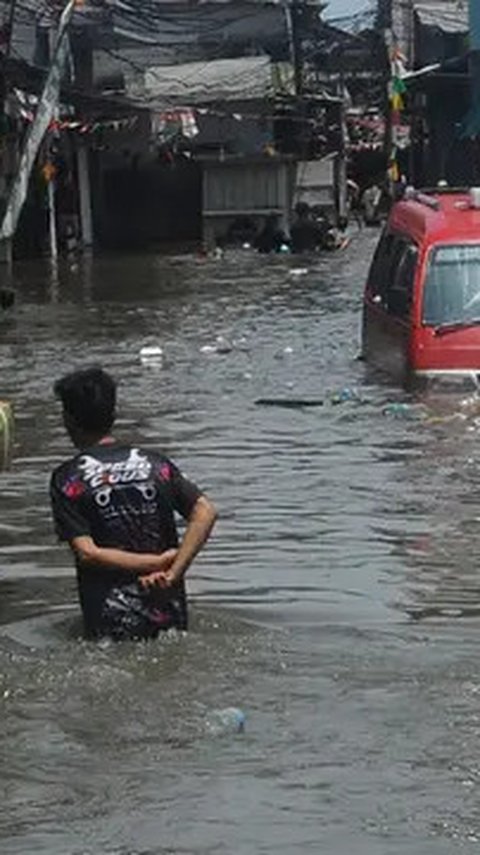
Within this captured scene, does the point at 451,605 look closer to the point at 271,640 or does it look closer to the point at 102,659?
the point at 271,640

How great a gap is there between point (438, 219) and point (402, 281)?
570 millimetres

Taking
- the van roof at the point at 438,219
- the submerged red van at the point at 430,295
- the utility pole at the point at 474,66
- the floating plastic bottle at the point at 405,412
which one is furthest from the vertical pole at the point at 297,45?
the floating plastic bottle at the point at 405,412

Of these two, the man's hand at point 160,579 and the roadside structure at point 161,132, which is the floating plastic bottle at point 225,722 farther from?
the roadside structure at point 161,132

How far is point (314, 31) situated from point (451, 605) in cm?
4358

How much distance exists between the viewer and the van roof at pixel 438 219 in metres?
15.9

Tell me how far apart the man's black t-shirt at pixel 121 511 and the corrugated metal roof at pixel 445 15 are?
50.4 m

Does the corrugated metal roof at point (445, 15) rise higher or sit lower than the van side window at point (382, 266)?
higher

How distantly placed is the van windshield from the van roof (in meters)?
0.14

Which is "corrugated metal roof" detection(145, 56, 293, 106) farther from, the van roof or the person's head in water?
the person's head in water

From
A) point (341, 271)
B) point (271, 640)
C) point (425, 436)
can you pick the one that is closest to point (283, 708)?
point (271, 640)

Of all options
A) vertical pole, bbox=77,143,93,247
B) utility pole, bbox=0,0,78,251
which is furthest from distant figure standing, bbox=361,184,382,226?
utility pole, bbox=0,0,78,251

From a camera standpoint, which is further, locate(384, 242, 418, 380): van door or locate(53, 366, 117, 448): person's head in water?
locate(384, 242, 418, 380): van door

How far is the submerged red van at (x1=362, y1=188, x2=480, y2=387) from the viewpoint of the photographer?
15039mm

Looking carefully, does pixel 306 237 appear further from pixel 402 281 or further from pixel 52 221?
pixel 402 281
